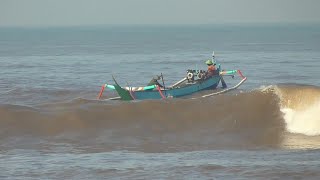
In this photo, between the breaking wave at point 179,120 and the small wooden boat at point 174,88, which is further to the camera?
the small wooden boat at point 174,88

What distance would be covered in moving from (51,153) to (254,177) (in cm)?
573

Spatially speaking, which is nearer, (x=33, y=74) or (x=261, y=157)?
(x=261, y=157)

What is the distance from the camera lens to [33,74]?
44.9 metres

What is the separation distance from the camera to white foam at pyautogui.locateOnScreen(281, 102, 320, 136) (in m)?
20.2

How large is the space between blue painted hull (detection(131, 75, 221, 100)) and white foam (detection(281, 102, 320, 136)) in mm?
6857

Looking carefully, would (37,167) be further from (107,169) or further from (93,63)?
(93,63)

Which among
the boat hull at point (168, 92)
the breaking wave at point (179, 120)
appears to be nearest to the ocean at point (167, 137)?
the breaking wave at point (179, 120)

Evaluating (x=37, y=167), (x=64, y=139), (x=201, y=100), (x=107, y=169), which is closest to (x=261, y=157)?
(x=107, y=169)

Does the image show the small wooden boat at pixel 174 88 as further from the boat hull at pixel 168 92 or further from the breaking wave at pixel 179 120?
the breaking wave at pixel 179 120

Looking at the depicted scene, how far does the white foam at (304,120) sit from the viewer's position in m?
20.2

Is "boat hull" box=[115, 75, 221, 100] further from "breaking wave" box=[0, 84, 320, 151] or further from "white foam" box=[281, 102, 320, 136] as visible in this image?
"white foam" box=[281, 102, 320, 136]

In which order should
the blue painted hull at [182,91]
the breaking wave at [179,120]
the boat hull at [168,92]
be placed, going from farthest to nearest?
the blue painted hull at [182,91] → the boat hull at [168,92] → the breaking wave at [179,120]

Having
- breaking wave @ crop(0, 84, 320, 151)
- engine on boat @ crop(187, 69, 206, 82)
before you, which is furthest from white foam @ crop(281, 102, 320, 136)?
engine on boat @ crop(187, 69, 206, 82)

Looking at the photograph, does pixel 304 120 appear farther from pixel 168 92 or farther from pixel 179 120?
pixel 168 92
